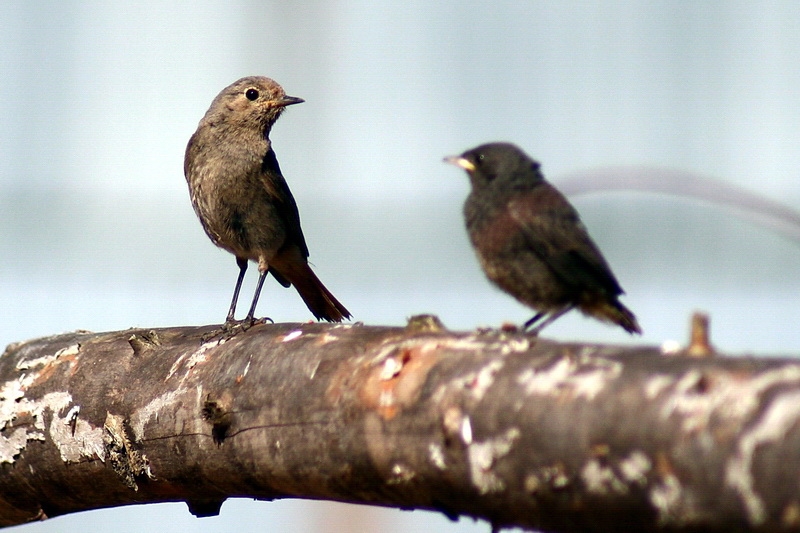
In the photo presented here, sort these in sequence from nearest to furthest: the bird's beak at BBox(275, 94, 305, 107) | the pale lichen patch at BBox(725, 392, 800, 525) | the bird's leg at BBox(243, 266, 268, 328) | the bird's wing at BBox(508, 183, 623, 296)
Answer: the pale lichen patch at BBox(725, 392, 800, 525) < the bird's wing at BBox(508, 183, 623, 296) < the bird's leg at BBox(243, 266, 268, 328) < the bird's beak at BBox(275, 94, 305, 107)

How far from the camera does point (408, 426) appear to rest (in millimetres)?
2598

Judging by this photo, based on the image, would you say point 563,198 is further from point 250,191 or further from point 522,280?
point 250,191

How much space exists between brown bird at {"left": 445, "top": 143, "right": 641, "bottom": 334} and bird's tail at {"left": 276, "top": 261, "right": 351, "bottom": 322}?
1938 mm

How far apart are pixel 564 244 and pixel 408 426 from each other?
1.28 metres

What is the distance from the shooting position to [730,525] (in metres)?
1.92

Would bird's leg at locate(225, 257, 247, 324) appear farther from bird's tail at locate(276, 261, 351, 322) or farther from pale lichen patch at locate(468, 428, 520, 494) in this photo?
pale lichen patch at locate(468, 428, 520, 494)

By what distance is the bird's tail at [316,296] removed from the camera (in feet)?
18.7

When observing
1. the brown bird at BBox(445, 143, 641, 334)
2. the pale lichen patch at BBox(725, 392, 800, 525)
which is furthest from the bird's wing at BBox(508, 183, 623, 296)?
the pale lichen patch at BBox(725, 392, 800, 525)

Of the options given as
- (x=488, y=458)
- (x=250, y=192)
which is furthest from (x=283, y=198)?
(x=488, y=458)

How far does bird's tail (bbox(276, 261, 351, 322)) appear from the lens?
18.7ft

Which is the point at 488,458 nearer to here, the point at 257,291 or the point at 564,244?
the point at 564,244

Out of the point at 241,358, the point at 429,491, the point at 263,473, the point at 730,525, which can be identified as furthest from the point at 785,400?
the point at 241,358

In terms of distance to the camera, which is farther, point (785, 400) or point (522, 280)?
point (522, 280)

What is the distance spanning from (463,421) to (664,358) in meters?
0.51
